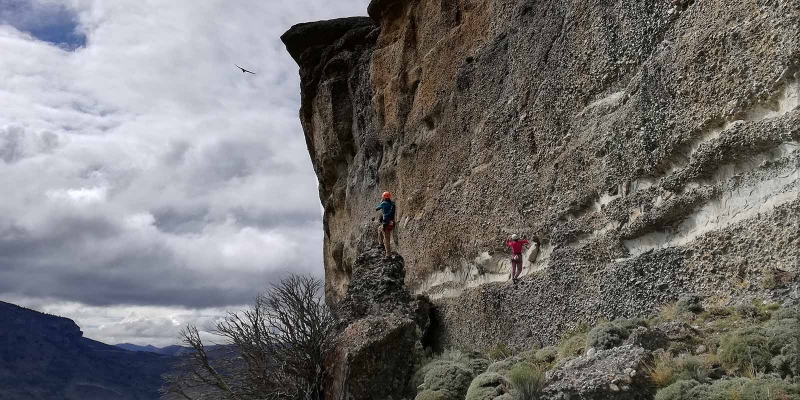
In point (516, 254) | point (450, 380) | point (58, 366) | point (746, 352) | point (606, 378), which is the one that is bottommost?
point (606, 378)

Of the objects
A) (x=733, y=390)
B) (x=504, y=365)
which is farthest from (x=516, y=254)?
(x=733, y=390)

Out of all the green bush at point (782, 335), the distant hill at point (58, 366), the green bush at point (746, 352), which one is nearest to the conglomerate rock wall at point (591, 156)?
the green bush at point (782, 335)

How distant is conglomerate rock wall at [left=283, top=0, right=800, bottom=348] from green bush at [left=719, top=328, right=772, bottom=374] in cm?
76

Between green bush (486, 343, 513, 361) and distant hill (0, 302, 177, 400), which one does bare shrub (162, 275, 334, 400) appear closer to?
green bush (486, 343, 513, 361)

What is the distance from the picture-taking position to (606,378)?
20.9 feet

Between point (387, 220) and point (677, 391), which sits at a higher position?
point (387, 220)

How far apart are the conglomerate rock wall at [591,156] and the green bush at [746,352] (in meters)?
0.76

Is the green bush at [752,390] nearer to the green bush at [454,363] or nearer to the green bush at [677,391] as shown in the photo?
the green bush at [677,391]

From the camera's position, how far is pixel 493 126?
1323 centimetres

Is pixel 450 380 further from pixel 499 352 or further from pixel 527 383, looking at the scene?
pixel 527 383

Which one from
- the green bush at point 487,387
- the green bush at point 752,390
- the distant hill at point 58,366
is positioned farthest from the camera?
the distant hill at point 58,366

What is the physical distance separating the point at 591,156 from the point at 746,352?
4269mm

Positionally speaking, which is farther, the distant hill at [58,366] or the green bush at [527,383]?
the distant hill at [58,366]

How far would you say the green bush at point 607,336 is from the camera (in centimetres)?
762
